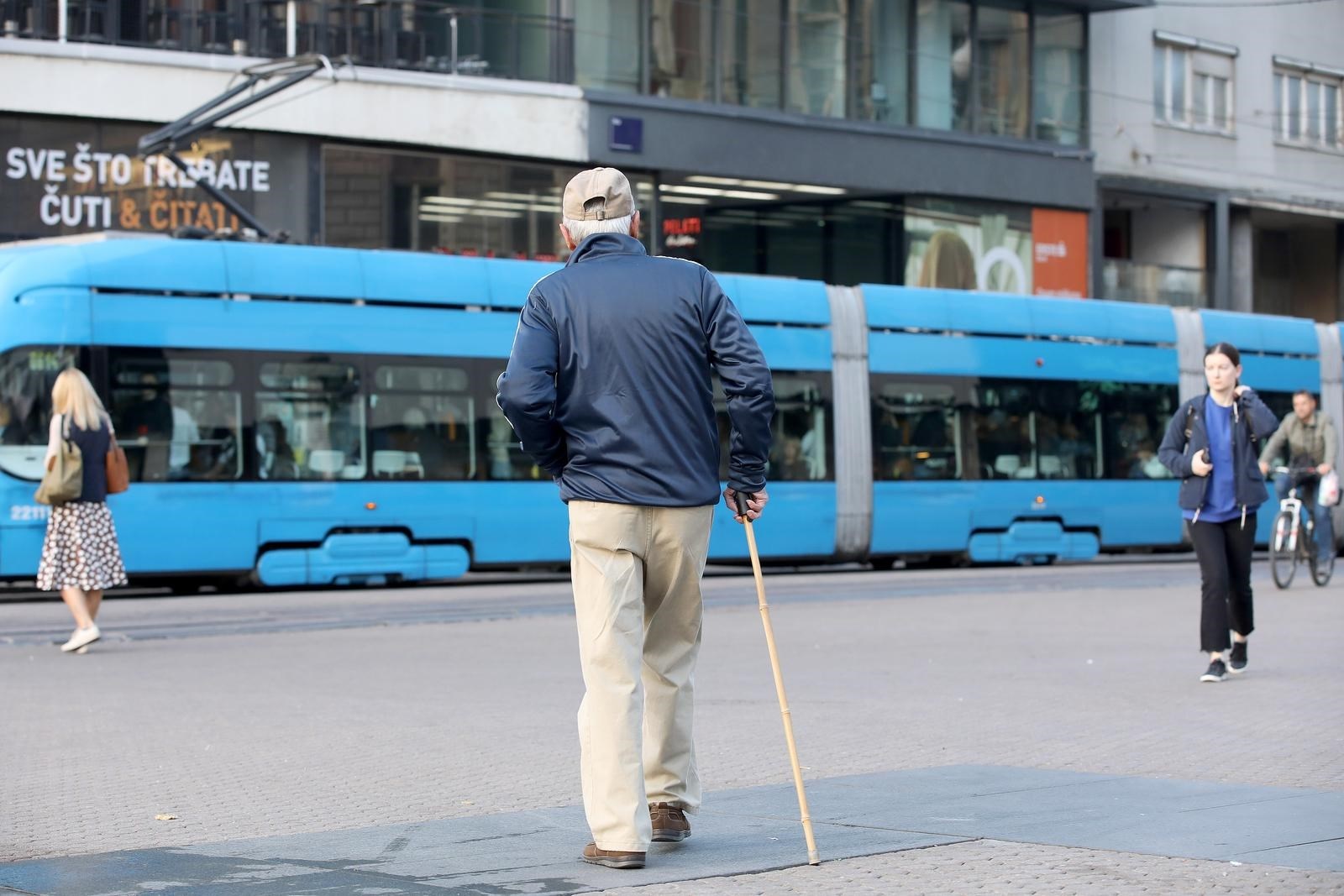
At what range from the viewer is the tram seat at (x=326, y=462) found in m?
19.6

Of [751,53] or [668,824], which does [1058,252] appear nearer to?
[751,53]

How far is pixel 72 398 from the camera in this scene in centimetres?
1304

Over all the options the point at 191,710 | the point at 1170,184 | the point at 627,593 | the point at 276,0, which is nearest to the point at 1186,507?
the point at 191,710

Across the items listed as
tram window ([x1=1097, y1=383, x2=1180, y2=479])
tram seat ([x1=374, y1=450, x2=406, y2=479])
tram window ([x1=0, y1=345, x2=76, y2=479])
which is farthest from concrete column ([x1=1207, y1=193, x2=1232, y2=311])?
tram window ([x1=0, y1=345, x2=76, y2=479])

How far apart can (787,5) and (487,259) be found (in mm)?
13759

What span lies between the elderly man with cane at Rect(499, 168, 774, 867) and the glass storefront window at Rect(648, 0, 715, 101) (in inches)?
1021

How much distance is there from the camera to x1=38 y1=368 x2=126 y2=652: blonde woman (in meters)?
12.8

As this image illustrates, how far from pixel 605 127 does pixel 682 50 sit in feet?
7.55

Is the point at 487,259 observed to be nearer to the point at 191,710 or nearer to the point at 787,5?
the point at 191,710

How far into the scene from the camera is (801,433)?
23125 millimetres

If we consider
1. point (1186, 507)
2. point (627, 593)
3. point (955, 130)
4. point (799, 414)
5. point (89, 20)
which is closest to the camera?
point (627, 593)

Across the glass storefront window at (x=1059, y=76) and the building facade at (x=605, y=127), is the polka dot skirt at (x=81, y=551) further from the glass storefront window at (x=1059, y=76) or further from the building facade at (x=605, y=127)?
the glass storefront window at (x=1059, y=76)

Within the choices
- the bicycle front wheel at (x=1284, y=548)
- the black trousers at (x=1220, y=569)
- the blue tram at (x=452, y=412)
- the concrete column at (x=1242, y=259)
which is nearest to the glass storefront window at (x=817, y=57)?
the blue tram at (x=452, y=412)

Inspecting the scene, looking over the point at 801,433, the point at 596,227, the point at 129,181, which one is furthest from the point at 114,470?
the point at 129,181
